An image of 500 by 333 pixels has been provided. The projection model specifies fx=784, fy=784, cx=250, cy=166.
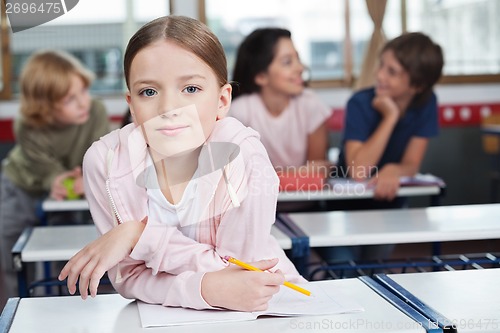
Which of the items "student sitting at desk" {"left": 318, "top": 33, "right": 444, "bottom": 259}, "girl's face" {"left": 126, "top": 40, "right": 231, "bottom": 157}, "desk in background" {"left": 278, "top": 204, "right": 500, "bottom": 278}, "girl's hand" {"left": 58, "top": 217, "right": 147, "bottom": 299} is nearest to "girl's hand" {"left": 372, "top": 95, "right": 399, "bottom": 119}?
"student sitting at desk" {"left": 318, "top": 33, "right": 444, "bottom": 259}

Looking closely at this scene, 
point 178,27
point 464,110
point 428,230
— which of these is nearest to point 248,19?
point 464,110

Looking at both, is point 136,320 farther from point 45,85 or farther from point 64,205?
point 45,85

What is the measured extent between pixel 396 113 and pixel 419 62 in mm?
255

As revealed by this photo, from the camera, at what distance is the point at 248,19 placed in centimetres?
547

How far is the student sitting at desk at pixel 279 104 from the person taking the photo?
3.53m

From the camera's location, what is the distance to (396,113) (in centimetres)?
339

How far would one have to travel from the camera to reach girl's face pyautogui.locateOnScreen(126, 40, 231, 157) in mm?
1371

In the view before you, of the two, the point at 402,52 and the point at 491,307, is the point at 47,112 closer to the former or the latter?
the point at 402,52

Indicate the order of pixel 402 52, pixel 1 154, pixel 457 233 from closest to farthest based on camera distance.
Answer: pixel 457 233, pixel 402 52, pixel 1 154

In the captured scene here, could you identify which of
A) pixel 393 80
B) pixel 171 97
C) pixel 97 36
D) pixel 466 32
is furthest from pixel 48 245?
pixel 466 32

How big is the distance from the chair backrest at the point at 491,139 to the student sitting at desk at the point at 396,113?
1.84 meters

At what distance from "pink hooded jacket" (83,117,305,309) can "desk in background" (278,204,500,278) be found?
0.67 m

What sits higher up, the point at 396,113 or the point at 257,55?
the point at 257,55

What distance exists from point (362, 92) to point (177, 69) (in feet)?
7.31
